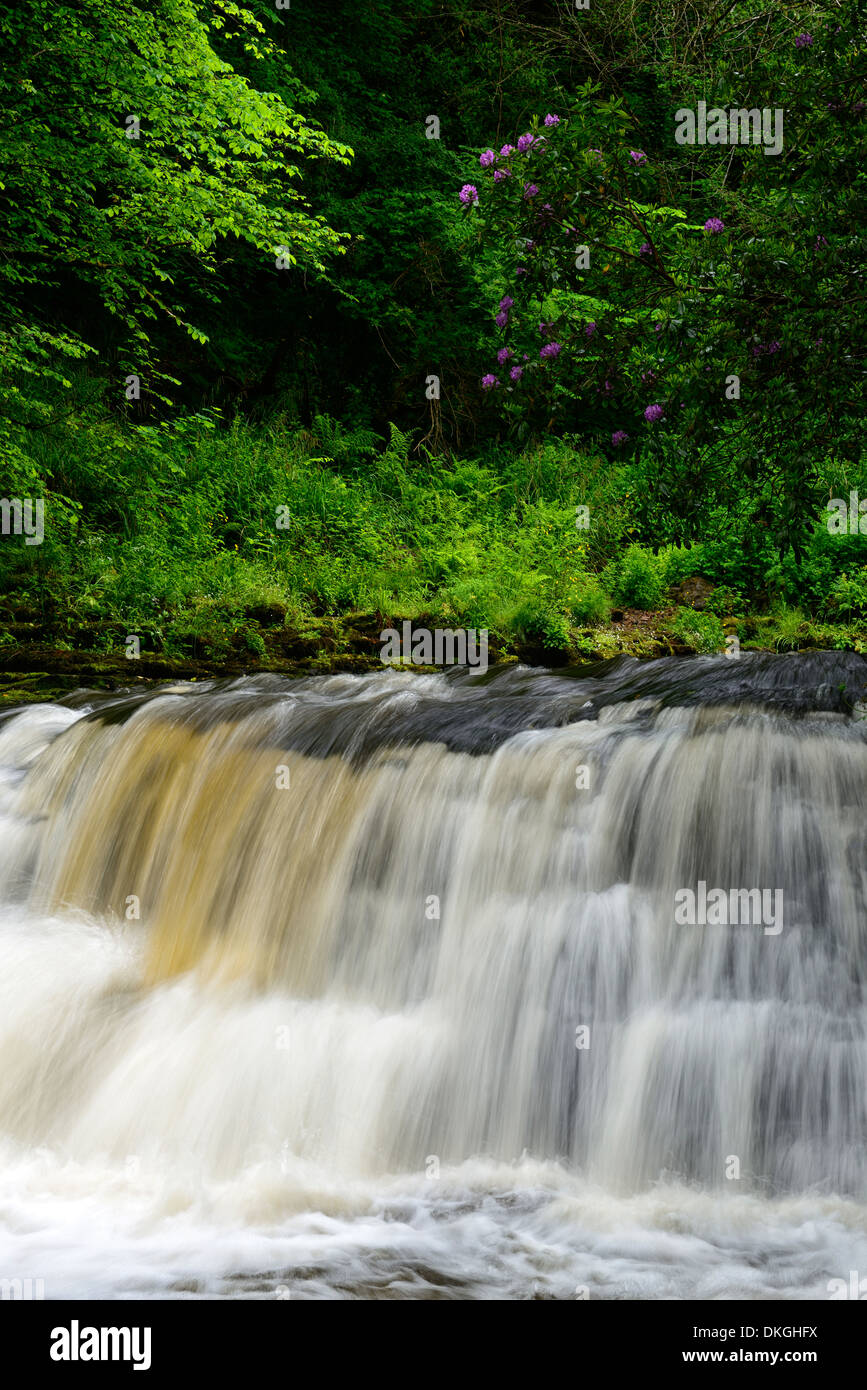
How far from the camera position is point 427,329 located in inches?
716

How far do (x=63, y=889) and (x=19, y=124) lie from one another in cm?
673

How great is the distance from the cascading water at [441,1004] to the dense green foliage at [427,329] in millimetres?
1464

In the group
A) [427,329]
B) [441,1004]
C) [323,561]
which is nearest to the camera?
[441,1004]

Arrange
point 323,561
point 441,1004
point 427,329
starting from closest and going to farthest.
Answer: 1. point 441,1004
2. point 323,561
3. point 427,329

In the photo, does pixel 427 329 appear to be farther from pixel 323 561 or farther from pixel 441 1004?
pixel 441 1004

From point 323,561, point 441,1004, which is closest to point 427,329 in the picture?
point 323,561

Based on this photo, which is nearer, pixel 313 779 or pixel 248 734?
pixel 313 779

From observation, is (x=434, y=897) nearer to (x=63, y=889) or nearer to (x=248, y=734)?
(x=248, y=734)

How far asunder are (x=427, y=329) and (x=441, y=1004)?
15176mm

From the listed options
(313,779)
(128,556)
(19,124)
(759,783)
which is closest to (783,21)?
(759,783)

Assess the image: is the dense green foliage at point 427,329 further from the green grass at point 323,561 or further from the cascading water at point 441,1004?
the cascading water at point 441,1004

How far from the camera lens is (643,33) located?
1658 cm

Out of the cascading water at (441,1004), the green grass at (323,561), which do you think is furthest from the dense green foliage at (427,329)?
the cascading water at (441,1004)

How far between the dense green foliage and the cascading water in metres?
1.46
